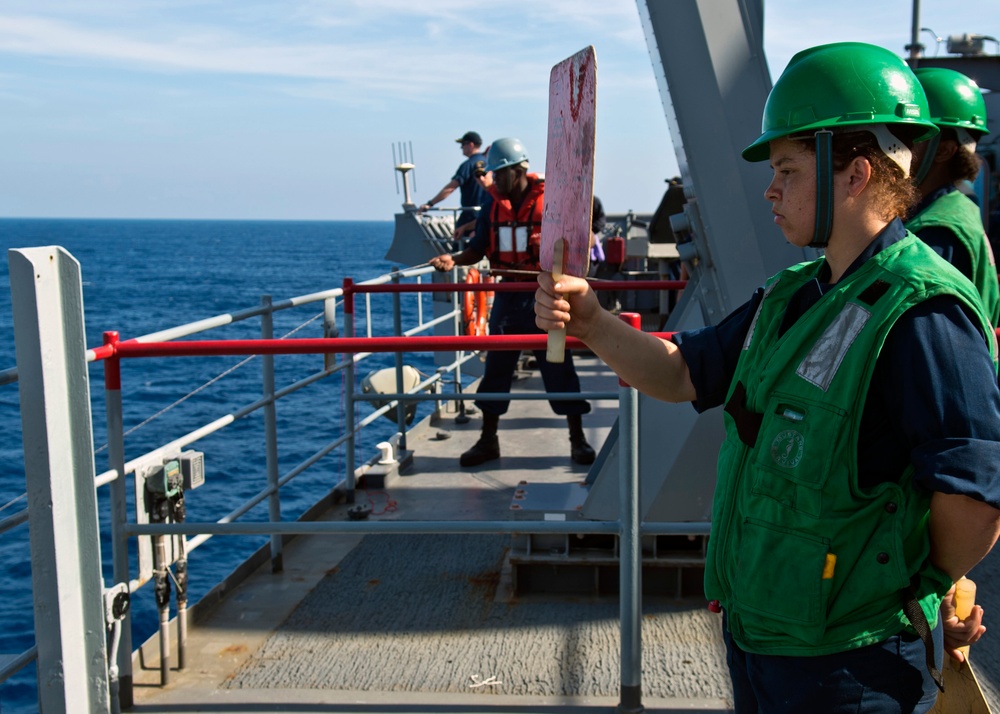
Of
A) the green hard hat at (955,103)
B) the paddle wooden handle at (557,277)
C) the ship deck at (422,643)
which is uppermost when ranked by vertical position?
the green hard hat at (955,103)

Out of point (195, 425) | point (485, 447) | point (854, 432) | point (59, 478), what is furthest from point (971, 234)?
point (195, 425)

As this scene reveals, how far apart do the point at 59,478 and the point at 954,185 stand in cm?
261

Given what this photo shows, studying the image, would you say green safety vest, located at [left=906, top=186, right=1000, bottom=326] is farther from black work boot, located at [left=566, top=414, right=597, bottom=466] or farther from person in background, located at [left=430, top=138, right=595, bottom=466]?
black work boot, located at [left=566, top=414, right=597, bottom=466]

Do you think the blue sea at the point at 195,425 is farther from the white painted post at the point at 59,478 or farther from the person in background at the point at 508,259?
the person in background at the point at 508,259

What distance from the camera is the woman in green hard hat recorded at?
157 cm

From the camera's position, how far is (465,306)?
9000 mm

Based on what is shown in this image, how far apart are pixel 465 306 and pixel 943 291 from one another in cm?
750

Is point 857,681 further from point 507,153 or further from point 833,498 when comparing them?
point 507,153

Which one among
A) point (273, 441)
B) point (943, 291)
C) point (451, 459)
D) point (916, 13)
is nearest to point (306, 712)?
point (273, 441)

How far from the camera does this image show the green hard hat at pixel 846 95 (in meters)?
1.72

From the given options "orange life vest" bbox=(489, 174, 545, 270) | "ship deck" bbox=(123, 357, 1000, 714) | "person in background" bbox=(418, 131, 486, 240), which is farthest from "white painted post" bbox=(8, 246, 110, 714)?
"person in background" bbox=(418, 131, 486, 240)

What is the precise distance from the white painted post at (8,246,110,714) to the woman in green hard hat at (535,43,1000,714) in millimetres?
1609

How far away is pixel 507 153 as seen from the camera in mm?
6609

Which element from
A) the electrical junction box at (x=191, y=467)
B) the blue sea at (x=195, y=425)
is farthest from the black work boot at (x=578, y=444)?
the electrical junction box at (x=191, y=467)
